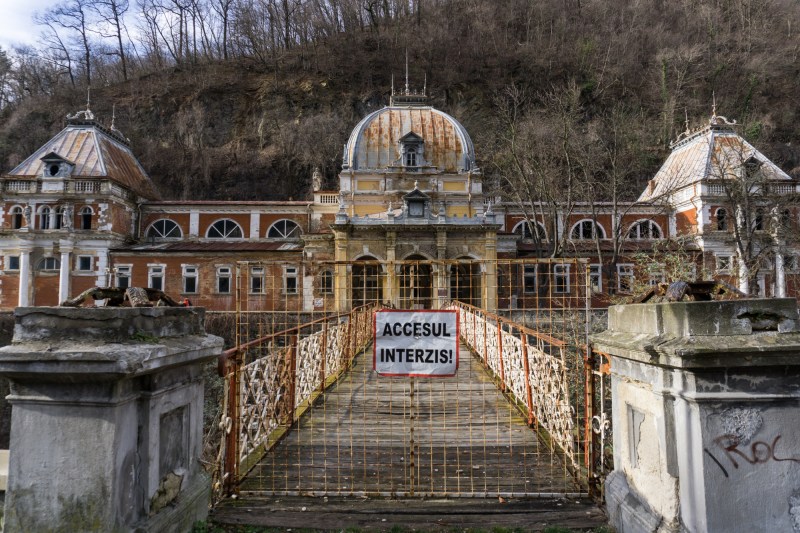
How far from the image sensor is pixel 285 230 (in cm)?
3441

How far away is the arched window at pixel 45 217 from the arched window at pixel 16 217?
4.62ft

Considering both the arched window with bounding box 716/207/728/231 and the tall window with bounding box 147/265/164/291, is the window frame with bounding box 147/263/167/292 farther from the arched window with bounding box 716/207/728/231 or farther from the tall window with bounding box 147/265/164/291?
the arched window with bounding box 716/207/728/231

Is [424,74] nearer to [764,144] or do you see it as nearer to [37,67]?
[764,144]

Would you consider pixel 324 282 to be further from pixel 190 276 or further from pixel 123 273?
pixel 123 273

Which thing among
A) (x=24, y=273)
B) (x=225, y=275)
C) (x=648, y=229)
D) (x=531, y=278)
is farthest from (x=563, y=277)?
(x=24, y=273)

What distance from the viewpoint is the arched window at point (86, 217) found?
30848 millimetres

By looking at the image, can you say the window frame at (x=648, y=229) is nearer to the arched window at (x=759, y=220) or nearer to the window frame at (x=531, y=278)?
the arched window at (x=759, y=220)

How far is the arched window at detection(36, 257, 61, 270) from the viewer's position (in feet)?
100

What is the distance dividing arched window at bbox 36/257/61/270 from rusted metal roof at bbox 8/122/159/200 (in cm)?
540

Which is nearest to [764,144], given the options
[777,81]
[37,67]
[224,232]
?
[777,81]

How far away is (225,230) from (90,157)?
9.99 metres

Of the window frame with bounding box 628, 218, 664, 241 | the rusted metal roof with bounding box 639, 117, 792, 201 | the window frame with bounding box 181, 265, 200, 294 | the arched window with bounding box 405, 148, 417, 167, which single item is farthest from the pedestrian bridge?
the window frame with bounding box 628, 218, 664, 241

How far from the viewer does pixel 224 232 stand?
34.2 metres

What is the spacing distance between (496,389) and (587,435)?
4.47 m
